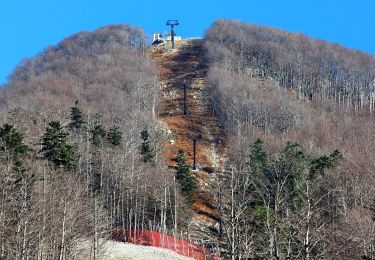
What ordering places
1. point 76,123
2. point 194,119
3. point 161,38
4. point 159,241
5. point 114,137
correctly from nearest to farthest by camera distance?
point 159,241 < point 114,137 < point 76,123 < point 194,119 < point 161,38

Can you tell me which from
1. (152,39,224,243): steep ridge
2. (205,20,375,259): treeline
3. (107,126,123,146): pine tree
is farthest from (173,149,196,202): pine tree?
(107,126,123,146): pine tree

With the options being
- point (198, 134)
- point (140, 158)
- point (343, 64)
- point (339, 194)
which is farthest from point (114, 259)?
point (343, 64)

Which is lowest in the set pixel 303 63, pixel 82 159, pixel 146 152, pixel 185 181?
pixel 185 181

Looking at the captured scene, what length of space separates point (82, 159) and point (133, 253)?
22548mm

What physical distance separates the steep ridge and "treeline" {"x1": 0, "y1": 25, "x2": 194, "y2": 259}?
3167 millimetres

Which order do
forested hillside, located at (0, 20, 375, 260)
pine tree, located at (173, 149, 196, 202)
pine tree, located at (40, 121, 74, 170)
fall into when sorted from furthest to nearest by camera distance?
pine tree, located at (173, 149, 196, 202)
pine tree, located at (40, 121, 74, 170)
forested hillside, located at (0, 20, 375, 260)

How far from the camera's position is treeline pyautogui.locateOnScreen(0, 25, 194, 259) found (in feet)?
110

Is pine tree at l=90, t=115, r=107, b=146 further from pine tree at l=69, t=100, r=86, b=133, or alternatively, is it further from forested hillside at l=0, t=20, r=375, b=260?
pine tree at l=69, t=100, r=86, b=133

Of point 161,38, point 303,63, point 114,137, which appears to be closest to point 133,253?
point 114,137

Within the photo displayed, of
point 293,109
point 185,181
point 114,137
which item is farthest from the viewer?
point 293,109

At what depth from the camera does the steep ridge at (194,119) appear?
70.9 metres

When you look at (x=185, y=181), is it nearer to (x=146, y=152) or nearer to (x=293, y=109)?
(x=146, y=152)

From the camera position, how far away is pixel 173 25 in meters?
161

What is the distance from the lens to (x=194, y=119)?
10781cm
